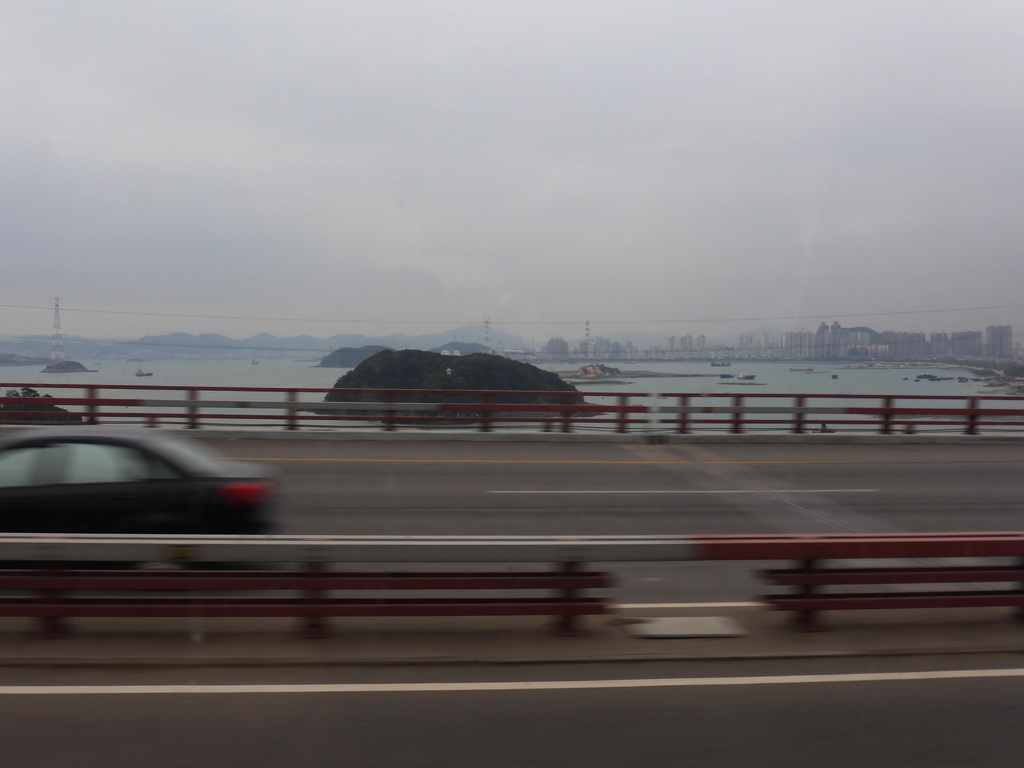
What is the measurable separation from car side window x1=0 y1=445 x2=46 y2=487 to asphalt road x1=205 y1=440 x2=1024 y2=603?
11.0 feet

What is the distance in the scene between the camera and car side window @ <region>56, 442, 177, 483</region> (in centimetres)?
732

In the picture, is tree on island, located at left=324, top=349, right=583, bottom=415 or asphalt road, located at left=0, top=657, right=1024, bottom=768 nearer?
asphalt road, located at left=0, top=657, right=1024, bottom=768

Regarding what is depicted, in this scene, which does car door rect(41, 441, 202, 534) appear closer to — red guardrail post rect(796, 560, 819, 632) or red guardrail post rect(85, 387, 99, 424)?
red guardrail post rect(796, 560, 819, 632)

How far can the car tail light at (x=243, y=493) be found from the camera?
296 inches

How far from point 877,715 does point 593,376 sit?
45.1ft

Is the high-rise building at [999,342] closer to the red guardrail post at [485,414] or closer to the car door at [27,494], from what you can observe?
the red guardrail post at [485,414]

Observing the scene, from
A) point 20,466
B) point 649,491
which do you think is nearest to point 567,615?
point 20,466

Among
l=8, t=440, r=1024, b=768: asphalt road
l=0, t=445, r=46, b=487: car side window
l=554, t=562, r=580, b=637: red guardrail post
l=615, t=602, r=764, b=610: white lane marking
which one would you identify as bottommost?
l=615, t=602, r=764, b=610: white lane marking

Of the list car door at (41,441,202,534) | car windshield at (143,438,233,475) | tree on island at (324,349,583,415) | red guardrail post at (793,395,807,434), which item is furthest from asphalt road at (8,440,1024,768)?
red guardrail post at (793,395,807,434)

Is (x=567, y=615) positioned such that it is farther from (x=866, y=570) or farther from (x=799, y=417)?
(x=799, y=417)

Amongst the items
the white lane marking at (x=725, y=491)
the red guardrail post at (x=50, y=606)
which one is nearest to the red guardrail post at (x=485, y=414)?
the white lane marking at (x=725, y=491)

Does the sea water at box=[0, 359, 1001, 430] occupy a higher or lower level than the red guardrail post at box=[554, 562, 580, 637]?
higher

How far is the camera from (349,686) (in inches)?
203

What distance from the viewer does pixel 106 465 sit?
738 cm
